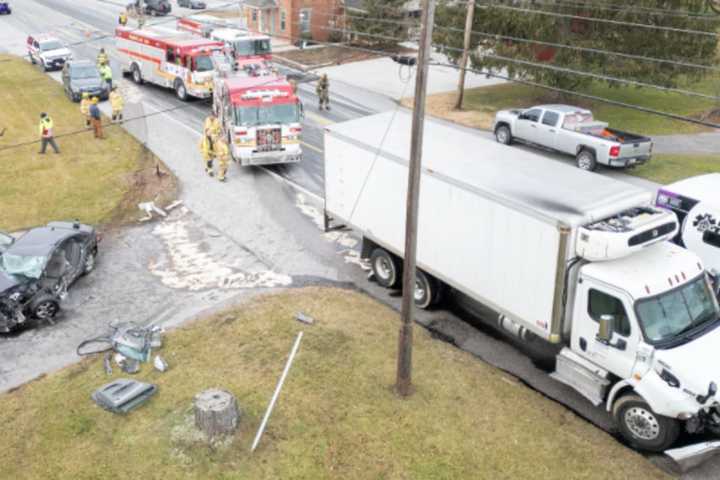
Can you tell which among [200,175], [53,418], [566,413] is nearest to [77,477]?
[53,418]

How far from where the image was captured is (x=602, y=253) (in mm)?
9758

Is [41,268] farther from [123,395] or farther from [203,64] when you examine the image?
[203,64]

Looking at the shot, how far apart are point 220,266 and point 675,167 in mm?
17281

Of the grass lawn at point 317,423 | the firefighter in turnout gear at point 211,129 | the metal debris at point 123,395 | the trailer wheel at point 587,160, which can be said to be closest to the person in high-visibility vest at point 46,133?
the firefighter in turnout gear at point 211,129

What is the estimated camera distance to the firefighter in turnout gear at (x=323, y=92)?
98.4 ft

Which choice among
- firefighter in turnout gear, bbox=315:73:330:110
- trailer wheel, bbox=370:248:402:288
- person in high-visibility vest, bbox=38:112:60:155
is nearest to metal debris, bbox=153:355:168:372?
trailer wheel, bbox=370:248:402:288

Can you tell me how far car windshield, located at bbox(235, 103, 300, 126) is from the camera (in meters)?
21.4

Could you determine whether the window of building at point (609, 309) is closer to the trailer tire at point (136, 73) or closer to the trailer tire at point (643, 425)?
the trailer tire at point (643, 425)

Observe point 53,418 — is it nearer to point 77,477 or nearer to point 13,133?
point 77,477

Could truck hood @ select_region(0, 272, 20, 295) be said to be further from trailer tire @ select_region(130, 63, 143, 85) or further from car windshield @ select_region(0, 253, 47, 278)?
trailer tire @ select_region(130, 63, 143, 85)

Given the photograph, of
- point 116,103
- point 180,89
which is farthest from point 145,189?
point 180,89

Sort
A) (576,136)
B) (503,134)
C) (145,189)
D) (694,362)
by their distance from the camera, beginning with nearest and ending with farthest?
(694,362)
(145,189)
(576,136)
(503,134)

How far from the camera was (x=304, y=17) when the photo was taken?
158ft

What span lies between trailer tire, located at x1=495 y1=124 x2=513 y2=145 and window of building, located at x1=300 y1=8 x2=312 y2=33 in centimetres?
2579
